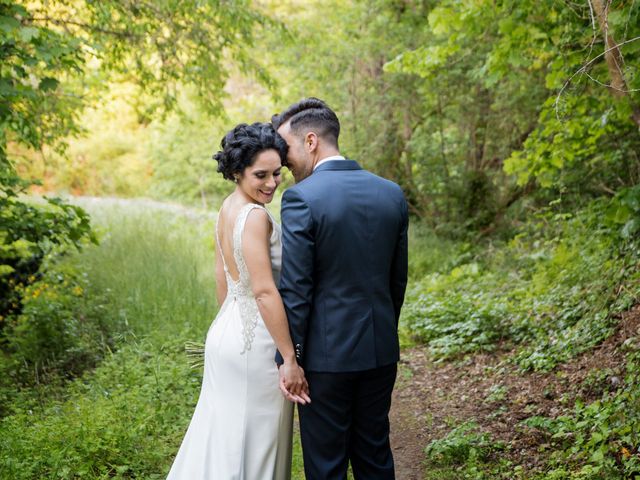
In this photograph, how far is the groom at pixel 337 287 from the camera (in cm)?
264

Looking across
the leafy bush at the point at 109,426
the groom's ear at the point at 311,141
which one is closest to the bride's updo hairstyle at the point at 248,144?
the groom's ear at the point at 311,141

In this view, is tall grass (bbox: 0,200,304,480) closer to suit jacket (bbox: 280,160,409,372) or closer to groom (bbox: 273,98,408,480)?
groom (bbox: 273,98,408,480)

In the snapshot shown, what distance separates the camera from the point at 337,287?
2699 mm

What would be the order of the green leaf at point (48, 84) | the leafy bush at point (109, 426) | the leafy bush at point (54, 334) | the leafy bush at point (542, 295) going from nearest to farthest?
the leafy bush at point (109, 426), the green leaf at point (48, 84), the leafy bush at point (542, 295), the leafy bush at point (54, 334)

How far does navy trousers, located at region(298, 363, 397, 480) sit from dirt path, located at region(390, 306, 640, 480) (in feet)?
3.91

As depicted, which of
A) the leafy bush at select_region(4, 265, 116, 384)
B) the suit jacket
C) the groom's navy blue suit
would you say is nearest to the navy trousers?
the groom's navy blue suit

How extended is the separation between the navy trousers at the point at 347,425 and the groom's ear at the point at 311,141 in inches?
39.8

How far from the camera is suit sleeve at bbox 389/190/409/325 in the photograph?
2.89 metres

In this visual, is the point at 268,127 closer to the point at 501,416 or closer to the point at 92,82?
the point at 501,416

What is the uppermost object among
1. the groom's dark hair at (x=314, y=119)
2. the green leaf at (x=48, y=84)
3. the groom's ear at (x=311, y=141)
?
the green leaf at (x=48, y=84)

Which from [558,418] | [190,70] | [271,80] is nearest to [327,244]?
[558,418]

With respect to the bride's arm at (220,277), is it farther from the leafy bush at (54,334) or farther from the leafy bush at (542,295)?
the leafy bush at (54,334)

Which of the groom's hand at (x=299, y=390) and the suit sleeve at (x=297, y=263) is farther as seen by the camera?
the groom's hand at (x=299, y=390)

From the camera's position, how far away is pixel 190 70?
7.46 m
